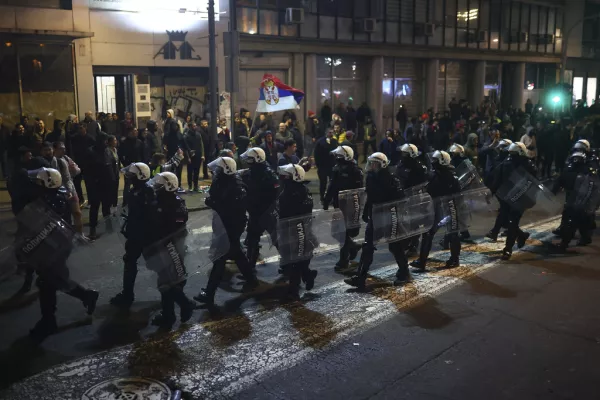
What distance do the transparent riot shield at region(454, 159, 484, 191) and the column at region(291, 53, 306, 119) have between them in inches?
537

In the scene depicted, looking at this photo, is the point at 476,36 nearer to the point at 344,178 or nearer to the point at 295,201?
the point at 344,178

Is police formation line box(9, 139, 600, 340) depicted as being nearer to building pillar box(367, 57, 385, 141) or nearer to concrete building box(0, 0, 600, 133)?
concrete building box(0, 0, 600, 133)

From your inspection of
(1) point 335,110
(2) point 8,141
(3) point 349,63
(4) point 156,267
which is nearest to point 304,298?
(4) point 156,267

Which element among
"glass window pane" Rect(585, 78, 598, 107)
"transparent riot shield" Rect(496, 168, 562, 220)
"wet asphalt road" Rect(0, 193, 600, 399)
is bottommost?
"wet asphalt road" Rect(0, 193, 600, 399)

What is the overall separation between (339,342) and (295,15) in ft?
59.6

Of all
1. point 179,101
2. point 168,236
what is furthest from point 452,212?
point 179,101

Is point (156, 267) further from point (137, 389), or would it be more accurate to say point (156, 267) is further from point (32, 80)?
point (32, 80)

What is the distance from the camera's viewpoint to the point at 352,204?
909cm

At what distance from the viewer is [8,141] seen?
14.8 m

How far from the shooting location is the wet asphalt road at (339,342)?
5449 millimetres

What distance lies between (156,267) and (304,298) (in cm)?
204

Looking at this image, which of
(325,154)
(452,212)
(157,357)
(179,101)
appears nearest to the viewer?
(157,357)

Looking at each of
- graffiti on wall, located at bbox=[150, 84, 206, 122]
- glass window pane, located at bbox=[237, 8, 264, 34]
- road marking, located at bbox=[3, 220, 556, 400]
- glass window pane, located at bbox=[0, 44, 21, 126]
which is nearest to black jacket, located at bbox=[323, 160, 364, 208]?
road marking, located at bbox=[3, 220, 556, 400]

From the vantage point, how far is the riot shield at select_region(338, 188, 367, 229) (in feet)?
29.7
